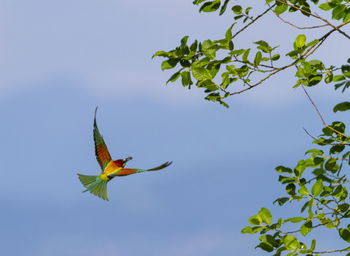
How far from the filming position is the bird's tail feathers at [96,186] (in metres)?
10.5

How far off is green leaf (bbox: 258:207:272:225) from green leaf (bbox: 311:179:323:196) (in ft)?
2.13

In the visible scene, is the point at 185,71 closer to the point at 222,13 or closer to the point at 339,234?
the point at 222,13

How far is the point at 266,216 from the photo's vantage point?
845 cm

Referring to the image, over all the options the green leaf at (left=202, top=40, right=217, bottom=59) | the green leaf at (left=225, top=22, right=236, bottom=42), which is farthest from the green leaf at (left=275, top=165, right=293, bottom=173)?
the green leaf at (left=225, top=22, right=236, bottom=42)

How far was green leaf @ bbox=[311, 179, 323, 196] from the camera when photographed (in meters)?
8.31

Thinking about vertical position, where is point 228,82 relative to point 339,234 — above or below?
above

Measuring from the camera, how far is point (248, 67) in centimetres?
861

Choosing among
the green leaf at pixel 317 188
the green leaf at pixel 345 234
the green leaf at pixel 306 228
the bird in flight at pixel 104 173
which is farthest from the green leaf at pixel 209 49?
the green leaf at pixel 345 234

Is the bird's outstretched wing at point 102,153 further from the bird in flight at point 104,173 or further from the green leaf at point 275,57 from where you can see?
the green leaf at point 275,57

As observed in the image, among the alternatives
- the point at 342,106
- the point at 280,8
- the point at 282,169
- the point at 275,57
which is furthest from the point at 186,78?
the point at 342,106

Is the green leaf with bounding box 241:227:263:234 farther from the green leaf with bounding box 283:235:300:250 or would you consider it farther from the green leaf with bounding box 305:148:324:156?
the green leaf with bounding box 305:148:324:156

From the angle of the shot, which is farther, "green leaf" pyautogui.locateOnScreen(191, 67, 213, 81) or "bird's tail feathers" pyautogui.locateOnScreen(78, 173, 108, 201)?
"bird's tail feathers" pyautogui.locateOnScreen(78, 173, 108, 201)

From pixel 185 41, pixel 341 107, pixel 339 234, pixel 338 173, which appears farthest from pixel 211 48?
pixel 339 234

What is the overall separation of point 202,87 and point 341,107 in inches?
73.6
